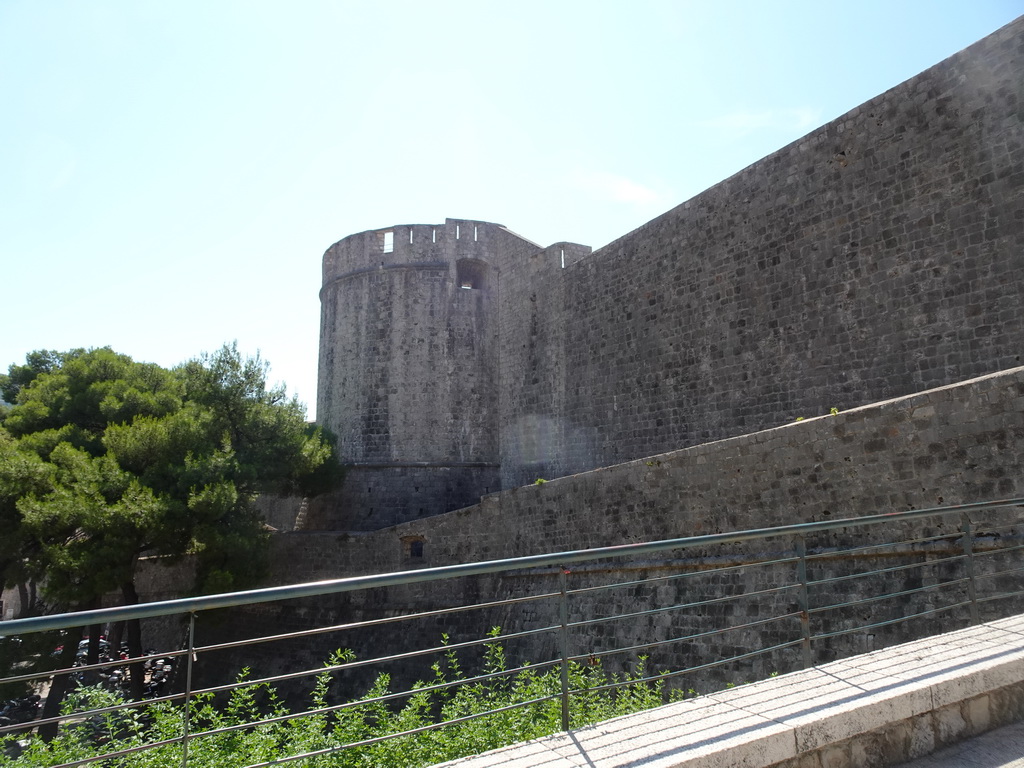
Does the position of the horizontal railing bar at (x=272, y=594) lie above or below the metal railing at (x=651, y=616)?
above

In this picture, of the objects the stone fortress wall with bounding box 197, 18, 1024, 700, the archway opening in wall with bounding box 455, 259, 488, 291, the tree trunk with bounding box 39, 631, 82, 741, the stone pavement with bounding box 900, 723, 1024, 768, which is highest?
the archway opening in wall with bounding box 455, 259, 488, 291

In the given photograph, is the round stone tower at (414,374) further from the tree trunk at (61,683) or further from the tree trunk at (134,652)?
the tree trunk at (61,683)

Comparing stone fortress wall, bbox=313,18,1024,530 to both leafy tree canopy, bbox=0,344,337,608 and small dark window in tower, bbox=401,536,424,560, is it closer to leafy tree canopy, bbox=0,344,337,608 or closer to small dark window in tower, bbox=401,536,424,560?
leafy tree canopy, bbox=0,344,337,608

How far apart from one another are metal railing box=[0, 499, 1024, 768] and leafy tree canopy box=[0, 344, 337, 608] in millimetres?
3329

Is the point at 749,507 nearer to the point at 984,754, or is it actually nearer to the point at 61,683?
the point at 984,754

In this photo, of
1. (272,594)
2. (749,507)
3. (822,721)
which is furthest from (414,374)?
(822,721)

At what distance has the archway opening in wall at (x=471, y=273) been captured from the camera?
2108 centimetres

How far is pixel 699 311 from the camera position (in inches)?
514

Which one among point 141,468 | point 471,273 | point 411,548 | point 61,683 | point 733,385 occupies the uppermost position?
point 471,273

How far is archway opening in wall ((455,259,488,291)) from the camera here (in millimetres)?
21078

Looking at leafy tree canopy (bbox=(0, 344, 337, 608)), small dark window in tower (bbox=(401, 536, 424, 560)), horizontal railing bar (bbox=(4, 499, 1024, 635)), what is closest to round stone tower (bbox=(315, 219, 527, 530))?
leafy tree canopy (bbox=(0, 344, 337, 608))

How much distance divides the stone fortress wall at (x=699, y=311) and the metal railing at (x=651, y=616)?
3649 mm

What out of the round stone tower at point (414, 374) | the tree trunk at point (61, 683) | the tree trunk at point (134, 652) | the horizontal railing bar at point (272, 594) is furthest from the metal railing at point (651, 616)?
the round stone tower at point (414, 374)

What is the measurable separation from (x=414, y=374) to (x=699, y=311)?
9400 millimetres
